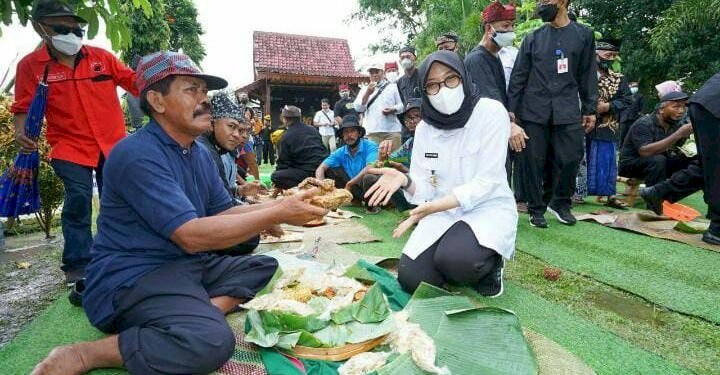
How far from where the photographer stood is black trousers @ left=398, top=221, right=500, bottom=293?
2.71 metres

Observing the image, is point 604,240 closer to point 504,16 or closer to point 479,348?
point 504,16

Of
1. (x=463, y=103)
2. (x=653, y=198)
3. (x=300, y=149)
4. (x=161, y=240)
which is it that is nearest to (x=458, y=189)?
(x=463, y=103)

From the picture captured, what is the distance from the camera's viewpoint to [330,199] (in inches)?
105

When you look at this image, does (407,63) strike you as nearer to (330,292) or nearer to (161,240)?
(330,292)

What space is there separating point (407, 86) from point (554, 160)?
10.1ft

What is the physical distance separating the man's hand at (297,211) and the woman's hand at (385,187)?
1.59ft

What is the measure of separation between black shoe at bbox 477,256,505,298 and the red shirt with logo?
259 cm

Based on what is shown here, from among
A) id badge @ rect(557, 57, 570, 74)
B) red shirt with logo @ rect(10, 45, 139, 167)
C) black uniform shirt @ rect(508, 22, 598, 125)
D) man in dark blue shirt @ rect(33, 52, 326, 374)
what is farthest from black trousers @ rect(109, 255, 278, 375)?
id badge @ rect(557, 57, 570, 74)

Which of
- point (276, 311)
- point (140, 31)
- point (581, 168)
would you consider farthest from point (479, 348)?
point (140, 31)

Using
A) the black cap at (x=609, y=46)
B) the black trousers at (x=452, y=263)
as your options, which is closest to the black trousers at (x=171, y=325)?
the black trousers at (x=452, y=263)

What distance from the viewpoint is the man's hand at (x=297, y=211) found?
204cm

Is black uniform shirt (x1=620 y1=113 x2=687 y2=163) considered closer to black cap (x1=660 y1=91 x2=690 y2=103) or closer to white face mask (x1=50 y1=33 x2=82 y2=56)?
black cap (x1=660 y1=91 x2=690 y2=103)

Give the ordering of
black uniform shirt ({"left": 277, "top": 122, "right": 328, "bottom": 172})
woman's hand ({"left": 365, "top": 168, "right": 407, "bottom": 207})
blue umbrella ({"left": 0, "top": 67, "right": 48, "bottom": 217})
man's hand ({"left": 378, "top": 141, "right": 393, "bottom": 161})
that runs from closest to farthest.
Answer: woman's hand ({"left": 365, "top": 168, "right": 407, "bottom": 207})
blue umbrella ({"left": 0, "top": 67, "right": 48, "bottom": 217})
man's hand ({"left": 378, "top": 141, "right": 393, "bottom": 161})
black uniform shirt ({"left": 277, "top": 122, "right": 328, "bottom": 172})

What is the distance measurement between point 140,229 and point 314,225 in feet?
9.83
